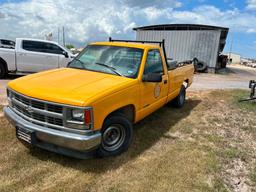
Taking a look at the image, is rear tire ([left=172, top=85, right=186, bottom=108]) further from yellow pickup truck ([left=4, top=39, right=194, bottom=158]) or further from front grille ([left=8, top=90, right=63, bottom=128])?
front grille ([left=8, top=90, right=63, bottom=128])

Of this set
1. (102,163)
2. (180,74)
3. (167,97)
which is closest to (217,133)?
(167,97)

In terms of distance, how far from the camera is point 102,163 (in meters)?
3.71

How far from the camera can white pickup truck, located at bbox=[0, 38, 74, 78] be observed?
31.9 feet

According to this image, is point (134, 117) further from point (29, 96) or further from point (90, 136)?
point (29, 96)

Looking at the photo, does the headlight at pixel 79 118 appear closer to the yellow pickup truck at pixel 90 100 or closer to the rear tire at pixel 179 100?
the yellow pickup truck at pixel 90 100

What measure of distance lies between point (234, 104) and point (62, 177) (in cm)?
662

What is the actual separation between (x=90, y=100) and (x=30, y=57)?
25.7 feet

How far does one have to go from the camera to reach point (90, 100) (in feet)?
10.3

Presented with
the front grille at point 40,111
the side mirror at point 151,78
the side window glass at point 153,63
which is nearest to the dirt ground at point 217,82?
the side window glass at point 153,63

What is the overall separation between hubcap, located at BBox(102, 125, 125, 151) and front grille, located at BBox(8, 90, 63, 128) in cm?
81

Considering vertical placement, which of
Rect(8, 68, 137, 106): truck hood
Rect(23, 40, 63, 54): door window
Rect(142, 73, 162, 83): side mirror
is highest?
Rect(23, 40, 63, 54): door window

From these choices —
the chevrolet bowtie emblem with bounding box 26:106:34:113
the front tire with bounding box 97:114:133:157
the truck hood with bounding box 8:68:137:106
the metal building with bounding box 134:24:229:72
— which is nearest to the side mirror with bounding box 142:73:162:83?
the truck hood with bounding box 8:68:137:106

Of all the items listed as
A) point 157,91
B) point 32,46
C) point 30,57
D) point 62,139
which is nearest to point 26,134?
point 62,139

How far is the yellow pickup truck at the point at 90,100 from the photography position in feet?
10.4
